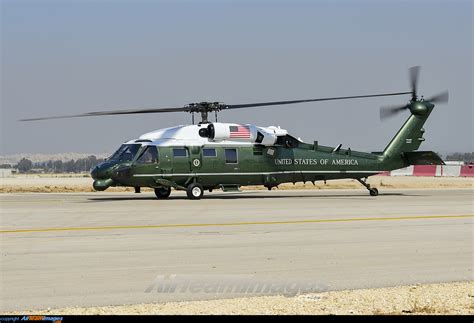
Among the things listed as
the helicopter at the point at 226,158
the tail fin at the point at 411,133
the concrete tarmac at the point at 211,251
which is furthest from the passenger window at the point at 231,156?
the concrete tarmac at the point at 211,251

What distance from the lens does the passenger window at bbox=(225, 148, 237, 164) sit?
29.2 meters

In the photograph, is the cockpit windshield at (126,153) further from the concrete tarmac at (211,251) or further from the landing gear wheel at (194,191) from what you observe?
the concrete tarmac at (211,251)

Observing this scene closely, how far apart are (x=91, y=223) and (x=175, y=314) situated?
9832 millimetres

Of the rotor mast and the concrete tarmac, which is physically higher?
the rotor mast

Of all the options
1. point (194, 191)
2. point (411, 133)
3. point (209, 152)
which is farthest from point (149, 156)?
point (411, 133)

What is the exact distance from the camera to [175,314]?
7.27 m

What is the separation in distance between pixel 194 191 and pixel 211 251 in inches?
645

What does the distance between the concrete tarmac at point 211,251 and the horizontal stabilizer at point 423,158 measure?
1179 centimetres

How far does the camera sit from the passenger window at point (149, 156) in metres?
27.7

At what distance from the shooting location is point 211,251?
1191cm

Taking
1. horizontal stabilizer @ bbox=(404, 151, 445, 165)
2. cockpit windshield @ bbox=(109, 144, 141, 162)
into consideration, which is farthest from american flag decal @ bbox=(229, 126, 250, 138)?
horizontal stabilizer @ bbox=(404, 151, 445, 165)

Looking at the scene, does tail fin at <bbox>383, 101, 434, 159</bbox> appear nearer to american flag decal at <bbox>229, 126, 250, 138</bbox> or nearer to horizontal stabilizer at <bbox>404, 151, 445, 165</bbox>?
horizontal stabilizer at <bbox>404, 151, 445, 165</bbox>

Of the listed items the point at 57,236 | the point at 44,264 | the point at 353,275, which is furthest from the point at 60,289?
the point at 57,236

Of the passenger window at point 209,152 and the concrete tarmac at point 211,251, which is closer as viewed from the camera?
the concrete tarmac at point 211,251
